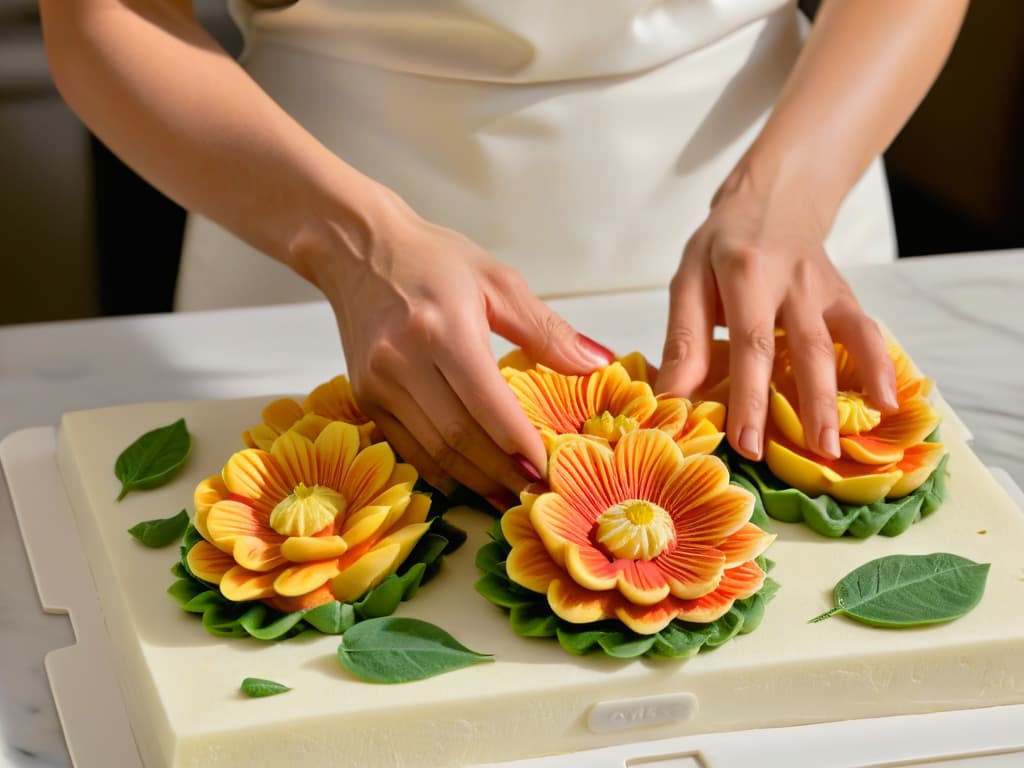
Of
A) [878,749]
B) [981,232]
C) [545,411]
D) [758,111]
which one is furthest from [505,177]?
[981,232]

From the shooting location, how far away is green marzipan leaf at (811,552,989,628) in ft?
2.26

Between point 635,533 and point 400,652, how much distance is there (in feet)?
0.44

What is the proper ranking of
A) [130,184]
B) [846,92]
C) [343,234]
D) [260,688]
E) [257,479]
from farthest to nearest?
[130,184] < [846,92] < [343,234] < [257,479] < [260,688]

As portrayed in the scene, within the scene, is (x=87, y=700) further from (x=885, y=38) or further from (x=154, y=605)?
(x=885, y=38)

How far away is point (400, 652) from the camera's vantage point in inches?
25.7

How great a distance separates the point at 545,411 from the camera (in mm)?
785

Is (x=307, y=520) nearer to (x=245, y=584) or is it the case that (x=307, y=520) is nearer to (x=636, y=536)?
(x=245, y=584)

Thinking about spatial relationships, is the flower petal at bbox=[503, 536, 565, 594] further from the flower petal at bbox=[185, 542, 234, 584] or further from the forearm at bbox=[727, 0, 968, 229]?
the forearm at bbox=[727, 0, 968, 229]

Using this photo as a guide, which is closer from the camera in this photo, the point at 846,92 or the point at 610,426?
the point at 610,426

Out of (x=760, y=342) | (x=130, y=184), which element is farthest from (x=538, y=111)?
(x=130, y=184)

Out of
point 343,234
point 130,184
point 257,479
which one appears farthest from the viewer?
point 130,184

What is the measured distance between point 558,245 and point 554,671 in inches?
21.9

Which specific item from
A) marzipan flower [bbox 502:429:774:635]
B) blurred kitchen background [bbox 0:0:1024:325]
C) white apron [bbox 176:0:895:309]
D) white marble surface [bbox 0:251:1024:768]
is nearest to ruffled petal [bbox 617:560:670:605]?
marzipan flower [bbox 502:429:774:635]

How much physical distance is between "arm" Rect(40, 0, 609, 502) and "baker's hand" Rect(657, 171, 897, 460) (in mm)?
80
